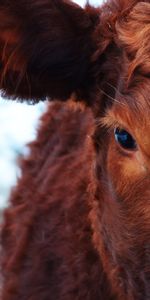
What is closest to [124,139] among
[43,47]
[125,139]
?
[125,139]

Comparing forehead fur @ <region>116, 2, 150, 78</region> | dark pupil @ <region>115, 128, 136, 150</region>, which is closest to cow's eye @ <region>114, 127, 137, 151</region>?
dark pupil @ <region>115, 128, 136, 150</region>

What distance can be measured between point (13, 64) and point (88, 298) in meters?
1.08

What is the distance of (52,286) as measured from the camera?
11.0 ft

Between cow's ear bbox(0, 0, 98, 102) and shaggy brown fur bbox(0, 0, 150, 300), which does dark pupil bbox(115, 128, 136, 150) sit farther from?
cow's ear bbox(0, 0, 98, 102)

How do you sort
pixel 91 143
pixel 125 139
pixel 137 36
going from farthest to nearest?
pixel 91 143 < pixel 137 36 < pixel 125 139

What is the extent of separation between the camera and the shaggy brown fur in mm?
2682

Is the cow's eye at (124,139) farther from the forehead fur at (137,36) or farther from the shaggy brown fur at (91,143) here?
the forehead fur at (137,36)

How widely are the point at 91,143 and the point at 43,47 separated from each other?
1.55 feet

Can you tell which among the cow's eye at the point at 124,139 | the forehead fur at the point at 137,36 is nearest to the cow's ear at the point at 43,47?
the forehead fur at the point at 137,36

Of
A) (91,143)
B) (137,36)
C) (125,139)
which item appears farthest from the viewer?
(91,143)

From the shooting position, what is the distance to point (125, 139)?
8.81ft

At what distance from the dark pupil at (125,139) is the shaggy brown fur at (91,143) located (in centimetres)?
2

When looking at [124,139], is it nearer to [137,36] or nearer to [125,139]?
[125,139]

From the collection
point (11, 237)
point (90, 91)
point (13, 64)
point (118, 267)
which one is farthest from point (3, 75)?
point (11, 237)
